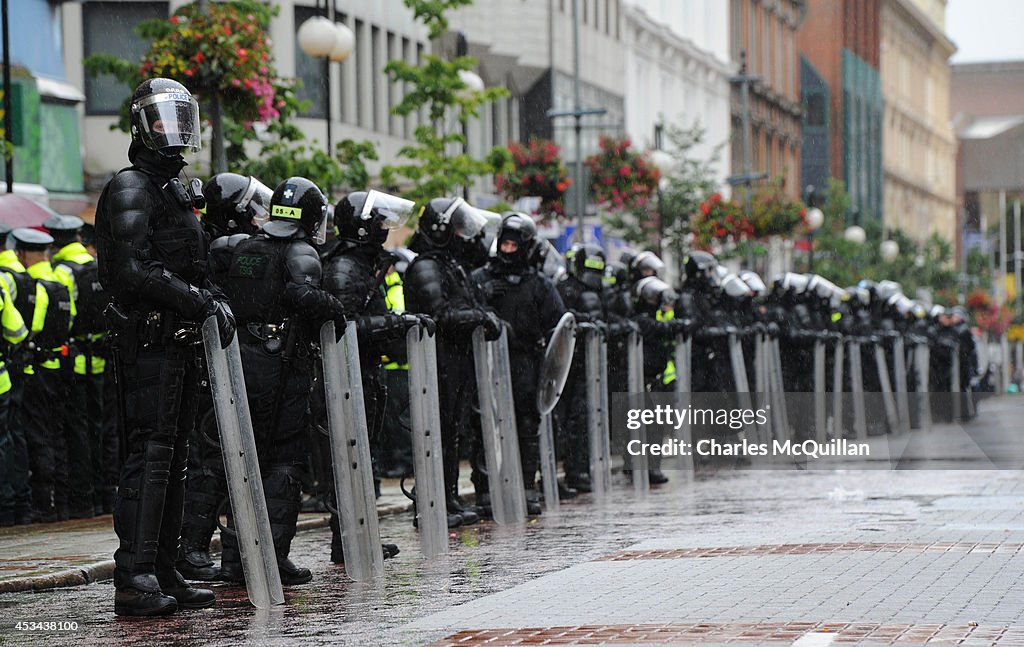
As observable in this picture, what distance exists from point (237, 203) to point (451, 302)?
2720 millimetres

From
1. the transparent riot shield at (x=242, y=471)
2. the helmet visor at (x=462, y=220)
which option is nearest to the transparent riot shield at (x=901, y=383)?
the helmet visor at (x=462, y=220)

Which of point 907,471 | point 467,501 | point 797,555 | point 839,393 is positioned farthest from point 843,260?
point 797,555

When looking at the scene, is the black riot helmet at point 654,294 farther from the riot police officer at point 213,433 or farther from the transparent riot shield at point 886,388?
the riot police officer at point 213,433

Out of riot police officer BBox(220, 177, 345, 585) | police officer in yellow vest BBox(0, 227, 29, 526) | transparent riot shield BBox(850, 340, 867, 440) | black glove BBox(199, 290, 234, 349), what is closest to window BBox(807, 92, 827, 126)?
transparent riot shield BBox(850, 340, 867, 440)

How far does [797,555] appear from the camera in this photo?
11.3 m

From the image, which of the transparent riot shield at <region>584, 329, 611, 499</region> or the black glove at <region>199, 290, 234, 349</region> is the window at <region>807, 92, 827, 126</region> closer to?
the transparent riot shield at <region>584, 329, 611, 499</region>

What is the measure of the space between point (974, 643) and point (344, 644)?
94.5 inches

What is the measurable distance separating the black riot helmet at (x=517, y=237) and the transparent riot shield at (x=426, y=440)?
11.2 ft

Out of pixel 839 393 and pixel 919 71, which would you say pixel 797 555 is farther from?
pixel 919 71

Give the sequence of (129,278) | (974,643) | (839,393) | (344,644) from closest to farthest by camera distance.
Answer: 1. (974,643)
2. (344,644)
3. (129,278)
4. (839,393)

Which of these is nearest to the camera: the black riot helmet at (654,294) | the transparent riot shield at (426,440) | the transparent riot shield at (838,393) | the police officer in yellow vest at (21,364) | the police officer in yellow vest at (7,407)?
the transparent riot shield at (426,440)

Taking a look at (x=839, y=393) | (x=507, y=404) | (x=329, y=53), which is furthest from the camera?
(x=839, y=393)

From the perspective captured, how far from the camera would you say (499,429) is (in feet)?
46.6

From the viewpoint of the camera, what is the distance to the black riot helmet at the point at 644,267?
20.0 meters
